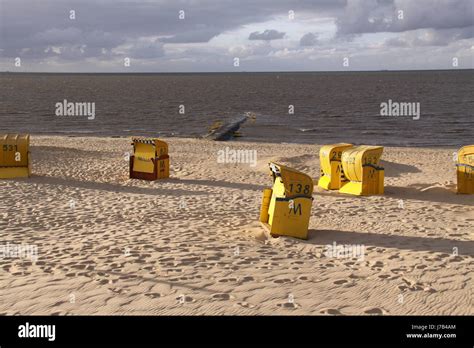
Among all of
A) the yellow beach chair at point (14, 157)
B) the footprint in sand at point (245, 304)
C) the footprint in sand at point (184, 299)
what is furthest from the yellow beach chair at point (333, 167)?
the yellow beach chair at point (14, 157)

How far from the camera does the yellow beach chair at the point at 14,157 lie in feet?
44.5

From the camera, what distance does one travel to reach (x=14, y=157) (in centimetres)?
1368

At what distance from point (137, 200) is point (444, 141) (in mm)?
22653

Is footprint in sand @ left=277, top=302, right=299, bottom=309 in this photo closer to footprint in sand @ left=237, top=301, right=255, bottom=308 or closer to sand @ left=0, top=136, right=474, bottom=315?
sand @ left=0, top=136, right=474, bottom=315

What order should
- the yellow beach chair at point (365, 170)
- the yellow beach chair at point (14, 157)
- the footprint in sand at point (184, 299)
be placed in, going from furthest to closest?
the yellow beach chair at point (14, 157)
the yellow beach chair at point (365, 170)
the footprint in sand at point (184, 299)

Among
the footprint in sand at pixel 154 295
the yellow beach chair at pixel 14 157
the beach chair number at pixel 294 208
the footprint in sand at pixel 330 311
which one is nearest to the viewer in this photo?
the footprint in sand at pixel 330 311

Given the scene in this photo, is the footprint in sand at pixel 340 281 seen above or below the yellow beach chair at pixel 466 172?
below

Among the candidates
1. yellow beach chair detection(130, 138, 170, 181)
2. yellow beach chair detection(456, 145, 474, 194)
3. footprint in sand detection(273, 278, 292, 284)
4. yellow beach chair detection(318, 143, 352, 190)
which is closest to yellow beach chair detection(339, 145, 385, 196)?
yellow beach chair detection(318, 143, 352, 190)

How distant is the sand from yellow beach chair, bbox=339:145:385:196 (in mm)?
344

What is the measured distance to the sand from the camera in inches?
222

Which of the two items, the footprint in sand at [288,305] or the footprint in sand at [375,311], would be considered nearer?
the footprint in sand at [375,311]

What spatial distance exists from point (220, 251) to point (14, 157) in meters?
8.57

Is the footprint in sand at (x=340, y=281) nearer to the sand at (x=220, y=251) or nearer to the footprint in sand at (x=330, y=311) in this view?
the sand at (x=220, y=251)

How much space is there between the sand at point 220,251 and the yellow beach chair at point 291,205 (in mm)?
213
